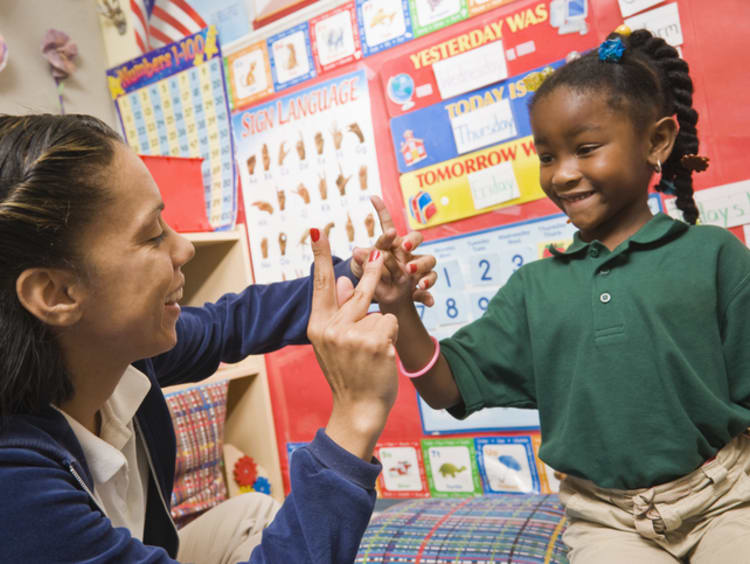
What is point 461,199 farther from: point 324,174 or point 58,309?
point 58,309

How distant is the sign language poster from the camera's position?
1.79 m

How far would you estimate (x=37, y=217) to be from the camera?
69cm

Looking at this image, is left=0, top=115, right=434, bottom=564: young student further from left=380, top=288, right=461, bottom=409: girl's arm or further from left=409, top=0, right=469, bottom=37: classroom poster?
left=409, top=0, right=469, bottom=37: classroom poster

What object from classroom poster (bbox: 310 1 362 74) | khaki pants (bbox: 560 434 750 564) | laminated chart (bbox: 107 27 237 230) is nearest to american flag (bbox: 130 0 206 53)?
laminated chart (bbox: 107 27 237 230)

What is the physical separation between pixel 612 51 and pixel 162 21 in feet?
5.48

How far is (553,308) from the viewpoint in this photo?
1027 millimetres

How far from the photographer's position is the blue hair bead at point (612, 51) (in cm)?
101

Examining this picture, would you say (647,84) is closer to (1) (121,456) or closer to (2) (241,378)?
(1) (121,456)

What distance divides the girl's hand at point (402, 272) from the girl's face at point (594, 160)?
0.24 m

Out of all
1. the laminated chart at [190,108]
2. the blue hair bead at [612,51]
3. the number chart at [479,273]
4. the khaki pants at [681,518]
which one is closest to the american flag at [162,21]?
the laminated chart at [190,108]

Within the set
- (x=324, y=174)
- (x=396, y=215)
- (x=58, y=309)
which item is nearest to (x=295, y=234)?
(x=324, y=174)

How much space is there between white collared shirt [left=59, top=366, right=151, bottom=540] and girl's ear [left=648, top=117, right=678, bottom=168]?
889 millimetres

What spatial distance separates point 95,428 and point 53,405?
0.46 feet

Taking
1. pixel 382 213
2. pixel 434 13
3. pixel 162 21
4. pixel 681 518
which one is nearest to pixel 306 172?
pixel 434 13
